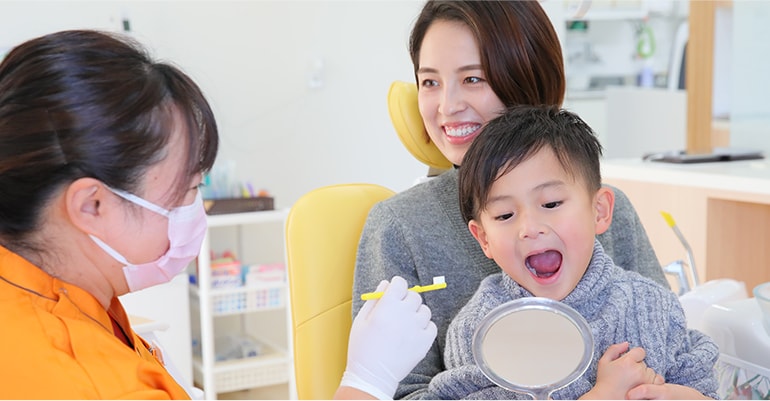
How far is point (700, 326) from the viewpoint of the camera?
1.58 metres

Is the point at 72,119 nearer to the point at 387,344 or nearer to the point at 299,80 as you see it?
the point at 387,344

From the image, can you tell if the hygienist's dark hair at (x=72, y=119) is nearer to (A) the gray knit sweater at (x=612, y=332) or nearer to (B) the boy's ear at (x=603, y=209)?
(A) the gray knit sweater at (x=612, y=332)

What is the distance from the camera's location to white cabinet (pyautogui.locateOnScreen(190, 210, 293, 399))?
3.47 meters

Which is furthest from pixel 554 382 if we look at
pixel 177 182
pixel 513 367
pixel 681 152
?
pixel 681 152

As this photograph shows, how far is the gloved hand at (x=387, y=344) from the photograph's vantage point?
4.10 ft

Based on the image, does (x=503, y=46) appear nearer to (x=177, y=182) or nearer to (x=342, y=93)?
(x=177, y=182)

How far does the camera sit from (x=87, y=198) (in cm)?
108

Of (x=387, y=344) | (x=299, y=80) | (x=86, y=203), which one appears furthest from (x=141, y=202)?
(x=299, y=80)

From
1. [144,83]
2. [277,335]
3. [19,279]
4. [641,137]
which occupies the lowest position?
[277,335]

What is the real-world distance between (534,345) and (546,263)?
30 cm

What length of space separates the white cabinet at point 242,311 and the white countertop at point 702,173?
1.40 metres

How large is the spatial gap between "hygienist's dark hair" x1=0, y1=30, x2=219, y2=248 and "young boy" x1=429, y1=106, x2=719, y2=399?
0.56 m

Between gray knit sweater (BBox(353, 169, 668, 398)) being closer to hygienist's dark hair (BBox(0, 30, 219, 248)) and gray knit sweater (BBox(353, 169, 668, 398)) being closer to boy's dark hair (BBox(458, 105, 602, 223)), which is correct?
boy's dark hair (BBox(458, 105, 602, 223))

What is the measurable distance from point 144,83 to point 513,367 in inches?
22.8
